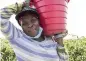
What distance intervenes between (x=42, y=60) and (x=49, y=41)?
0.23 metres

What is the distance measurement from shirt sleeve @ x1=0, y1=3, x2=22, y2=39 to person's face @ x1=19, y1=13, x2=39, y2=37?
0.08 meters

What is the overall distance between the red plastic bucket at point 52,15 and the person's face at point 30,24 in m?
0.07

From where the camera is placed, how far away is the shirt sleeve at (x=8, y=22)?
312 centimetres

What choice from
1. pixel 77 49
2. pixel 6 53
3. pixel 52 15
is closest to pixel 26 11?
pixel 52 15

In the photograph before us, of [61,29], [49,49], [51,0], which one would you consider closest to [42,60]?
[49,49]

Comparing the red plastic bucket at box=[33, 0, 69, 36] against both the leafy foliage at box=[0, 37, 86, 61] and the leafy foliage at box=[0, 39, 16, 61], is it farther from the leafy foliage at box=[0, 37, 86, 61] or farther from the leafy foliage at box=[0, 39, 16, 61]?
the leafy foliage at box=[0, 39, 16, 61]

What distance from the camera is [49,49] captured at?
10.6 ft

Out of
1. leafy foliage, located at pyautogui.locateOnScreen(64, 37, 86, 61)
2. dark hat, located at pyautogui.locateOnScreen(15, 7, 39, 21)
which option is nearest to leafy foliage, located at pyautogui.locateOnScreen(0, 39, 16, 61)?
leafy foliage, located at pyautogui.locateOnScreen(64, 37, 86, 61)

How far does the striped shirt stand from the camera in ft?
10.3

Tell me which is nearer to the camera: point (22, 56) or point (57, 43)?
point (22, 56)

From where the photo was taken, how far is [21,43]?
10.3ft

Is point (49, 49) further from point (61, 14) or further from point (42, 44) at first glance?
point (61, 14)

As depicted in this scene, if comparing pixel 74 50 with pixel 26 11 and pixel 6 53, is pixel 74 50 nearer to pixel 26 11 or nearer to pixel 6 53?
pixel 6 53

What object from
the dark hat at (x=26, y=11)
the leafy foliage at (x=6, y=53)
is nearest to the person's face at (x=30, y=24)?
the dark hat at (x=26, y=11)
